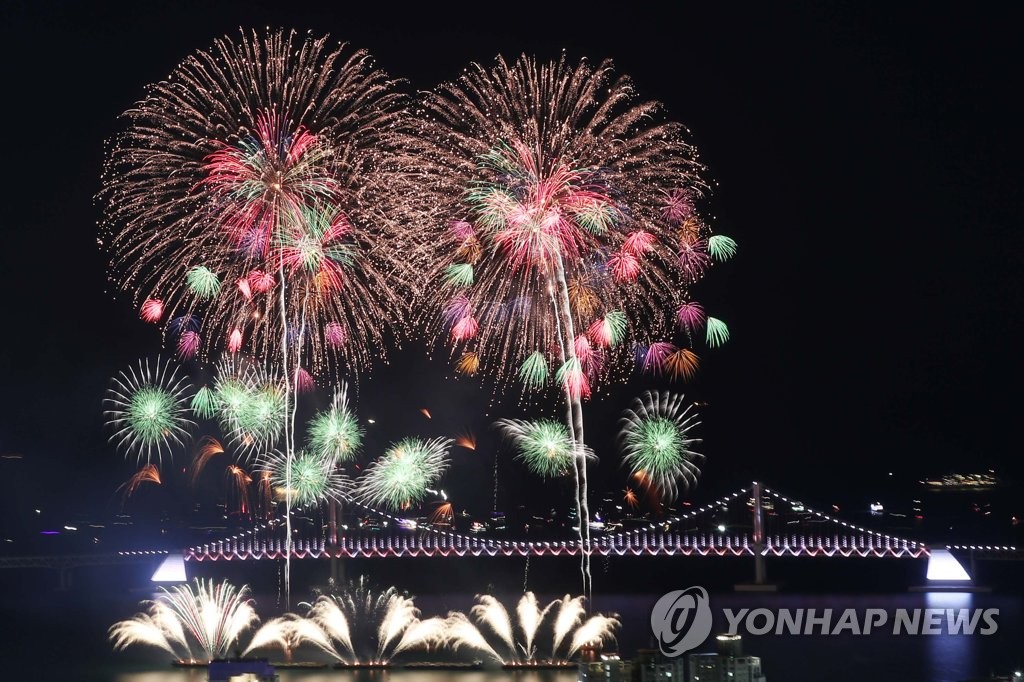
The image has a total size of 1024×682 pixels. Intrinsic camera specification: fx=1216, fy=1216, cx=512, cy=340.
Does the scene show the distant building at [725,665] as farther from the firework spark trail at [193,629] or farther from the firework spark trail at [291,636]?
the firework spark trail at [193,629]

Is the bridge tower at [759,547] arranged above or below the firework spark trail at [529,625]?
above

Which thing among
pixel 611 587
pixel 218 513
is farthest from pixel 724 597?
pixel 218 513

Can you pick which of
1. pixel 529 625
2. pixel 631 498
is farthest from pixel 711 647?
pixel 631 498

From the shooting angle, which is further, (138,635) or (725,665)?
(138,635)

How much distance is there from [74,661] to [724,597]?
26123 millimetres

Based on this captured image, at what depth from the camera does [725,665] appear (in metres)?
18.0

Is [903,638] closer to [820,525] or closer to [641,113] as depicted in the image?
[641,113]

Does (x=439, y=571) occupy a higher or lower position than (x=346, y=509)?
lower

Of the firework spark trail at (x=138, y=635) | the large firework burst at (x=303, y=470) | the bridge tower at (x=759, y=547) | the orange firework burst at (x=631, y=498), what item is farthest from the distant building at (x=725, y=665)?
the orange firework burst at (x=631, y=498)

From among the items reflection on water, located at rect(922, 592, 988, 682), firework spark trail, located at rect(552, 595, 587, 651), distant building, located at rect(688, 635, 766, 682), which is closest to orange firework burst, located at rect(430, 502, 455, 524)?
firework spark trail, located at rect(552, 595, 587, 651)

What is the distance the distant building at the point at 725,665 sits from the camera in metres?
17.9

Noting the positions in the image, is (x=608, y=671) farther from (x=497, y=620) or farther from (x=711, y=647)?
(x=497, y=620)

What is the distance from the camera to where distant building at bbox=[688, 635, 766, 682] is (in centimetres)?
1792

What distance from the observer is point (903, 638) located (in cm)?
3328
